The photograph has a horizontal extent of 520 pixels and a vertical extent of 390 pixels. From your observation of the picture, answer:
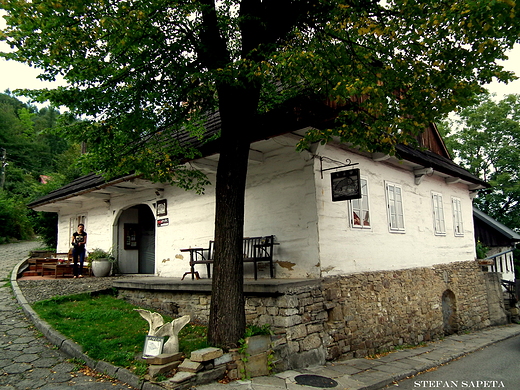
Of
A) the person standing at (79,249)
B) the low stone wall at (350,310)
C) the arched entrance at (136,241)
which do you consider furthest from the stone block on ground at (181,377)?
the arched entrance at (136,241)

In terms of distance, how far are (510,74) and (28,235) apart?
30983 mm

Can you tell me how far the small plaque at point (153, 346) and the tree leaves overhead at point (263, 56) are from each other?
115 inches

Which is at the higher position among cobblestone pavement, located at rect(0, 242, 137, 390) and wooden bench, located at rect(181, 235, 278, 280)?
wooden bench, located at rect(181, 235, 278, 280)

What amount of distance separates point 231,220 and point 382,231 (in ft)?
16.5

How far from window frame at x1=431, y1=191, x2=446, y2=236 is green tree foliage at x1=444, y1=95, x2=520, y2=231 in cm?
1536

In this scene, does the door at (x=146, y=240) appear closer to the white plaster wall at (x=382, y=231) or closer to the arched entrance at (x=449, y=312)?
the white plaster wall at (x=382, y=231)

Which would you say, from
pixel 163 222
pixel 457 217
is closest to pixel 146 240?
pixel 163 222

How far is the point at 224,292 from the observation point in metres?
5.77

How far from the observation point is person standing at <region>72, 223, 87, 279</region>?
12.1 meters

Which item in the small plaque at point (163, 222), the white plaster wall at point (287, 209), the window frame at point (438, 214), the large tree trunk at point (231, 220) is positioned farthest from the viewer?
the window frame at point (438, 214)

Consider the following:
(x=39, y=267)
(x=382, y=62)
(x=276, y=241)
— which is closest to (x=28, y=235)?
(x=39, y=267)

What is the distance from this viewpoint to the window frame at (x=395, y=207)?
390 inches

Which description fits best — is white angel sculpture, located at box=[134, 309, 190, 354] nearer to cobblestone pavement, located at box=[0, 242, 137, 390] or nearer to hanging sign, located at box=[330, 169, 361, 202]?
cobblestone pavement, located at box=[0, 242, 137, 390]
